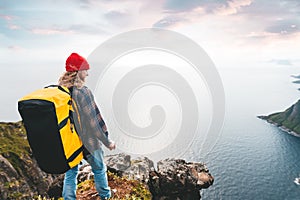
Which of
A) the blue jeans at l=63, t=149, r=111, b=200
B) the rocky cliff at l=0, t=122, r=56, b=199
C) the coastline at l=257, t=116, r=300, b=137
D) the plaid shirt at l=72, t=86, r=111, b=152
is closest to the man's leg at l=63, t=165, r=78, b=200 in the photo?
the blue jeans at l=63, t=149, r=111, b=200

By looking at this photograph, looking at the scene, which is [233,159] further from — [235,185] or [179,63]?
[179,63]

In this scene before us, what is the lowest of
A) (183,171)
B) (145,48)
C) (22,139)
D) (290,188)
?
(290,188)

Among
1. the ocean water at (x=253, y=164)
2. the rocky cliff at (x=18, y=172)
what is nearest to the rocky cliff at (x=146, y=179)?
the rocky cliff at (x=18, y=172)

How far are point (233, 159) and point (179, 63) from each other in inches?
4548

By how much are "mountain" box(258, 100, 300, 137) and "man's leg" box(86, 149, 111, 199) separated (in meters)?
184

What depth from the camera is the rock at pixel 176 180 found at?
1361 cm

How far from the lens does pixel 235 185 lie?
95.4m

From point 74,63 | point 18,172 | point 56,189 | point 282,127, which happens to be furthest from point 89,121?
point 282,127

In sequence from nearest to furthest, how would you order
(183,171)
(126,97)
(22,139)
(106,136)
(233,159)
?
(106,136) < (126,97) < (183,171) < (22,139) < (233,159)

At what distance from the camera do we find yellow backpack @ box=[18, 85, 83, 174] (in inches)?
201

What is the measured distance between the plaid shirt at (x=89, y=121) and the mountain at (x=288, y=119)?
185m

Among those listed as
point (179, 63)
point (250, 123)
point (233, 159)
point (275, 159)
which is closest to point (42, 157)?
point (179, 63)

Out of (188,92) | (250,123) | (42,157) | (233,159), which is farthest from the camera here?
(250,123)

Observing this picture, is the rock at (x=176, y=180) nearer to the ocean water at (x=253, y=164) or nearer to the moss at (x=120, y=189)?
the moss at (x=120, y=189)
